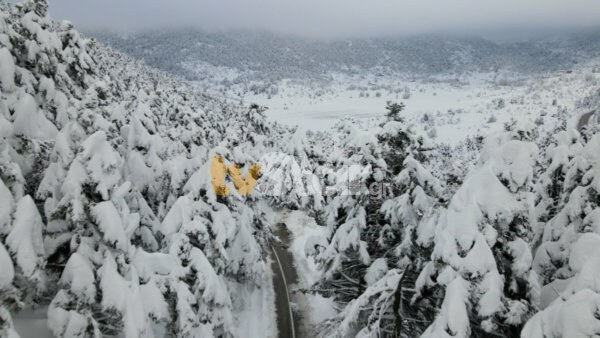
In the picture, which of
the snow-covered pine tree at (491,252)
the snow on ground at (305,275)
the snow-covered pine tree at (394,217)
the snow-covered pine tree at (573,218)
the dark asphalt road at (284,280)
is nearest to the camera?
the snow-covered pine tree at (491,252)

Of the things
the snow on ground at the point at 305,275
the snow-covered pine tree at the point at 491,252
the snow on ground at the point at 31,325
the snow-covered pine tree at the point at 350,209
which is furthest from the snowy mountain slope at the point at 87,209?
the snow on ground at the point at 305,275

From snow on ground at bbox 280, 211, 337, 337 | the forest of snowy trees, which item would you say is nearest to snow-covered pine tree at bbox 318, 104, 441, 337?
the forest of snowy trees

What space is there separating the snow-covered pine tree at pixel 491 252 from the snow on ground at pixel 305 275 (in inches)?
467

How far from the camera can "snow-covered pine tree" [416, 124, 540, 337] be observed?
7281 millimetres

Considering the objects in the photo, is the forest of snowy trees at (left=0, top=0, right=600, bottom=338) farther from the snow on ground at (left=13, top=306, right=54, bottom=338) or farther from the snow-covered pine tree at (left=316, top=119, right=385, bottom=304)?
the snow on ground at (left=13, top=306, right=54, bottom=338)

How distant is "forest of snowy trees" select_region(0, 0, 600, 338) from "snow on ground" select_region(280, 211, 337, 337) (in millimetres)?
5765

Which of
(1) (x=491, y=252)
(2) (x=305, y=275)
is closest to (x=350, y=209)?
(1) (x=491, y=252)

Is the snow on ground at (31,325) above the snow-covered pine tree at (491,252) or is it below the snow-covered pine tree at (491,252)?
below

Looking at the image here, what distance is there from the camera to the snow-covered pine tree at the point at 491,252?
7281 millimetres

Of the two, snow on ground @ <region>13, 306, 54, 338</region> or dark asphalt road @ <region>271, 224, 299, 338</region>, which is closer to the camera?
snow on ground @ <region>13, 306, 54, 338</region>

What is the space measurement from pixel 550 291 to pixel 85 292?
10044 millimetres

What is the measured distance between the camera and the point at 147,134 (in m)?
15.0

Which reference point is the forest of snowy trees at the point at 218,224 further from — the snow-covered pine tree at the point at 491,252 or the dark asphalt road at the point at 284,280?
the dark asphalt road at the point at 284,280

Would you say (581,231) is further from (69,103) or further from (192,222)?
(69,103)
